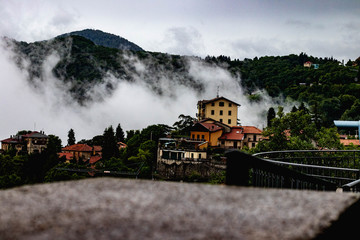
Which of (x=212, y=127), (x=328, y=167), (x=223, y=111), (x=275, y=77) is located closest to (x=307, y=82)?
(x=275, y=77)

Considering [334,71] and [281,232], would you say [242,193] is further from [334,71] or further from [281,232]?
[334,71]

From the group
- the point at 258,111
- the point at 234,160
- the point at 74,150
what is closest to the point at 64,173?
the point at 74,150

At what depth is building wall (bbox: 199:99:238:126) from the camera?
7519cm

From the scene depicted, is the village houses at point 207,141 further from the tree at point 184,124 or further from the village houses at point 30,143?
the village houses at point 30,143

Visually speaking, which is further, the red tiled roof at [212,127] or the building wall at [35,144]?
the building wall at [35,144]

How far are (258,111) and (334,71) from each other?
42.6 metres

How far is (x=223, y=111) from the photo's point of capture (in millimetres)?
75188

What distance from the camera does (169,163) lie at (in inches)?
2301

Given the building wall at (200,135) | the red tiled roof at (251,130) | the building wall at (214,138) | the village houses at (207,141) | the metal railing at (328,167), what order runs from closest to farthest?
the metal railing at (328,167) → the village houses at (207,141) → the building wall at (200,135) → the building wall at (214,138) → the red tiled roof at (251,130)

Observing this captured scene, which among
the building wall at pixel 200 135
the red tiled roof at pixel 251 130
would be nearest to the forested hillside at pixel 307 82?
the red tiled roof at pixel 251 130

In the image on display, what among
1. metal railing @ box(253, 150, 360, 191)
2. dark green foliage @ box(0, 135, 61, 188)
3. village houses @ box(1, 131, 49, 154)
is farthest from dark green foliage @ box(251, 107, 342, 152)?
village houses @ box(1, 131, 49, 154)

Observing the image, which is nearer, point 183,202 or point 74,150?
point 183,202

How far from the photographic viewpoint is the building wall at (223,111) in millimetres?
75188

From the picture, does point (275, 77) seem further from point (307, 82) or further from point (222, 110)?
point (222, 110)
